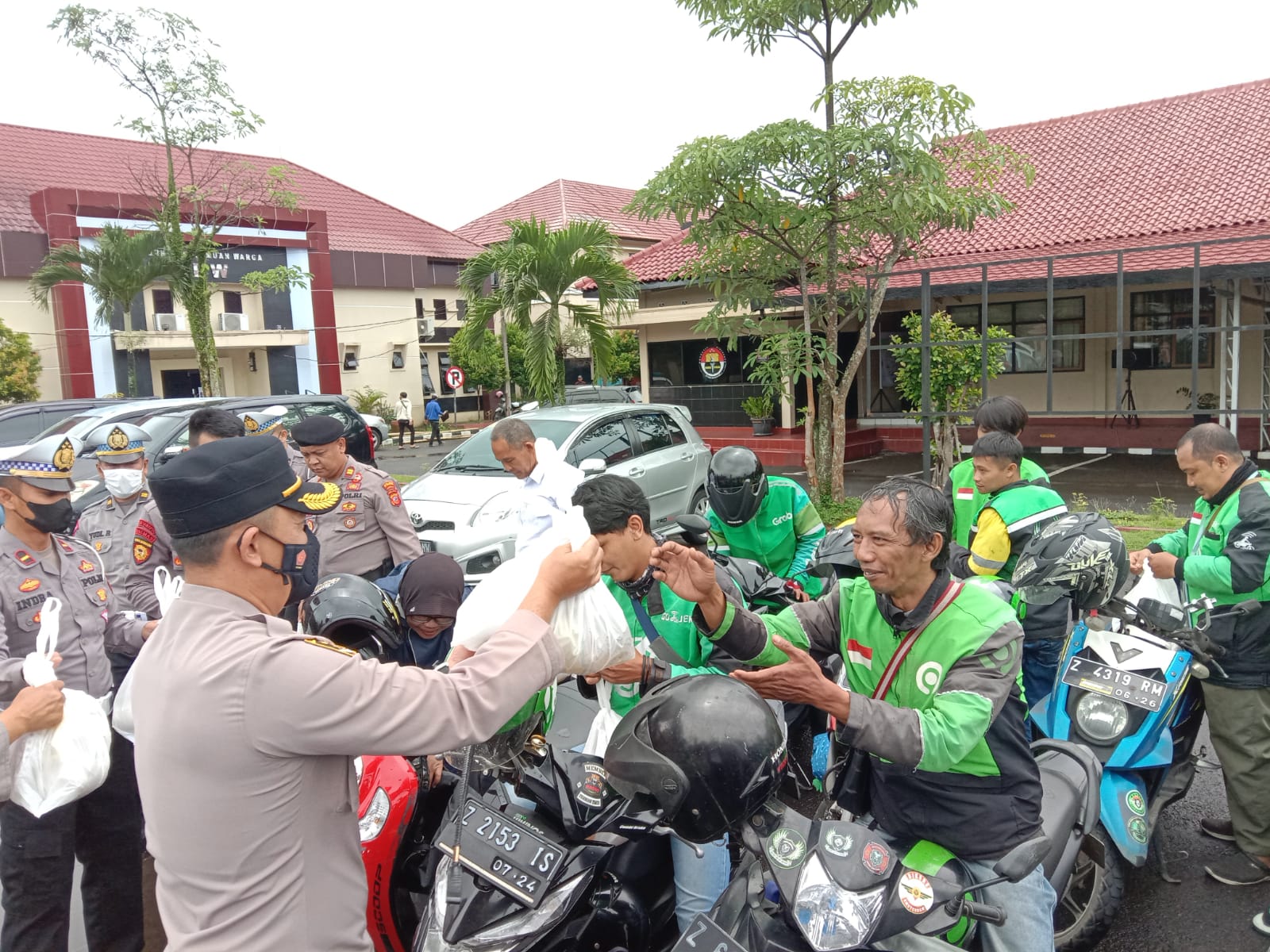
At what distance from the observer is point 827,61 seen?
9.78 metres

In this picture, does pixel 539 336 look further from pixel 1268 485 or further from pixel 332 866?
pixel 332 866

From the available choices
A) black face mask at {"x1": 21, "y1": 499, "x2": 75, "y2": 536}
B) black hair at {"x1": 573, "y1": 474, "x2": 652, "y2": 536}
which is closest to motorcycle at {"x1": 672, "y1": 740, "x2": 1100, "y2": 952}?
black hair at {"x1": 573, "y1": 474, "x2": 652, "y2": 536}

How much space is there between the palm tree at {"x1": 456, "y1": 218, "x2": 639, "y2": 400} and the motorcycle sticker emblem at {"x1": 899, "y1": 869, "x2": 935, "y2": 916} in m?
9.83

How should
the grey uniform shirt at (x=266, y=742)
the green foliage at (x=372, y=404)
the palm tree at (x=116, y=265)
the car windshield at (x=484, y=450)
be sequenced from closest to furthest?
the grey uniform shirt at (x=266, y=742)
the car windshield at (x=484, y=450)
the palm tree at (x=116, y=265)
the green foliage at (x=372, y=404)

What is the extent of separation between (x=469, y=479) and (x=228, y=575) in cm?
660

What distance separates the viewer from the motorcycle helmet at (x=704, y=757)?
6.31 ft

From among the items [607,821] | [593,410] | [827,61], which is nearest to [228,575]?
[607,821]

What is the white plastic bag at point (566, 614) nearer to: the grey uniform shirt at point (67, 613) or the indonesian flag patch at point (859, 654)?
the indonesian flag patch at point (859, 654)

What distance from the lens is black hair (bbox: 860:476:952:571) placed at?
2203 mm

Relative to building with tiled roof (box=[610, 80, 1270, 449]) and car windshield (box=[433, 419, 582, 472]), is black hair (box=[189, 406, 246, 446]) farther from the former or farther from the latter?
building with tiled roof (box=[610, 80, 1270, 449])

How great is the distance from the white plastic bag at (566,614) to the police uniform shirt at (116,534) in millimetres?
2734

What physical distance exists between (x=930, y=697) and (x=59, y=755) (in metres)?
2.25

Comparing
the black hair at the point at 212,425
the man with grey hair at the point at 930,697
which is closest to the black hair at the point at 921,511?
the man with grey hair at the point at 930,697

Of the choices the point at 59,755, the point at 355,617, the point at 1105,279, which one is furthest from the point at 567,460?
the point at 1105,279
